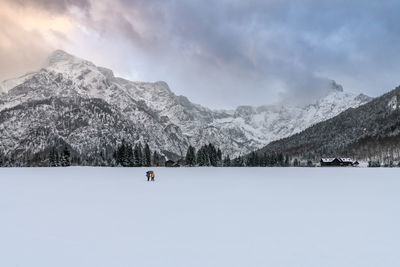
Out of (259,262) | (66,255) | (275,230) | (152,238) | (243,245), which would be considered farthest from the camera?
(275,230)

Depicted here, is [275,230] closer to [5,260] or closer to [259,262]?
[259,262]

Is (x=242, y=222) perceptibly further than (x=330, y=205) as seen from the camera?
No

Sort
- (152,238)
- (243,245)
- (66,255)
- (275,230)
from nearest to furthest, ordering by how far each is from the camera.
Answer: (66,255), (243,245), (152,238), (275,230)

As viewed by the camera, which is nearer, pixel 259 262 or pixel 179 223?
pixel 259 262

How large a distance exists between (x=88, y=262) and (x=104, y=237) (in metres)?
2.84

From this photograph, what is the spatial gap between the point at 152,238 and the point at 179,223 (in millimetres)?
2872

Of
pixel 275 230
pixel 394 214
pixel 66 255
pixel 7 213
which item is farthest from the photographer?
pixel 7 213

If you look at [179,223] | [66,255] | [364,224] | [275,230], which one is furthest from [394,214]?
[66,255]

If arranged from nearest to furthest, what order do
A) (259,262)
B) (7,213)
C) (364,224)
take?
(259,262) < (364,224) < (7,213)

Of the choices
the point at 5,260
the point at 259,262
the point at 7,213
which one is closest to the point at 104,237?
the point at 5,260

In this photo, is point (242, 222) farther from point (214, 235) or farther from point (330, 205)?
point (330, 205)

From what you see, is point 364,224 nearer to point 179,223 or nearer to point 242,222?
point 242,222

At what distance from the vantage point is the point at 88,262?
30.8ft

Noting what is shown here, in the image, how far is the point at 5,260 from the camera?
9766 mm
